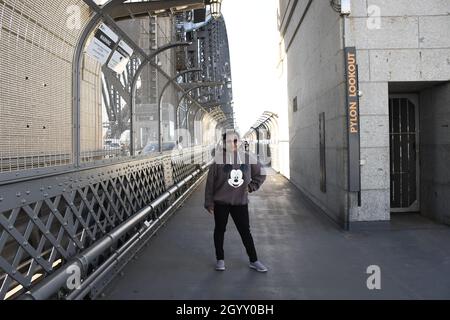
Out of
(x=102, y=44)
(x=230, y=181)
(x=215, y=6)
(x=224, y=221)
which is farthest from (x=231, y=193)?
(x=215, y=6)

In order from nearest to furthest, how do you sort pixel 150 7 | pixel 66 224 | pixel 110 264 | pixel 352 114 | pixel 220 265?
pixel 66 224 < pixel 110 264 < pixel 220 265 < pixel 352 114 < pixel 150 7

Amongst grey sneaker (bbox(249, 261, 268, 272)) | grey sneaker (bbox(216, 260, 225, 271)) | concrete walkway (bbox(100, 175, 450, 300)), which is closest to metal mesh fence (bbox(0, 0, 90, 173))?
concrete walkway (bbox(100, 175, 450, 300))

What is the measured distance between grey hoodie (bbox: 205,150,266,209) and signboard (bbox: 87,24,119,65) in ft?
5.51

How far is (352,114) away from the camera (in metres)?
6.36

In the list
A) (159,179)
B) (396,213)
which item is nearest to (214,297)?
(159,179)

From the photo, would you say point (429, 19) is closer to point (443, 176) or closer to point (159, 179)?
point (443, 176)

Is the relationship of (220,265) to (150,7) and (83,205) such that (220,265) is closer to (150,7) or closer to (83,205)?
(83,205)

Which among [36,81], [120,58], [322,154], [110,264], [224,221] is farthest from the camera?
[322,154]

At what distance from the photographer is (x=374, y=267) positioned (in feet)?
15.5

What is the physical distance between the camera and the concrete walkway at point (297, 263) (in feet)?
13.2

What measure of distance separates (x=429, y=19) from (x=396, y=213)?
10.7 feet

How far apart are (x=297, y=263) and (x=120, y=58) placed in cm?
322

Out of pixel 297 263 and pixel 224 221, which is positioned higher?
pixel 224 221
